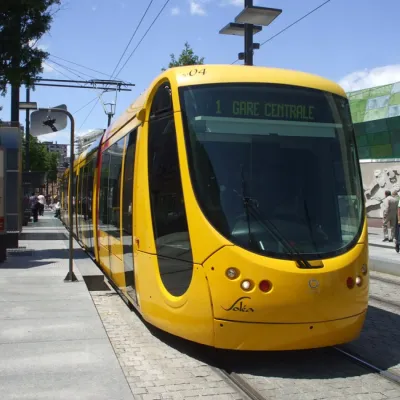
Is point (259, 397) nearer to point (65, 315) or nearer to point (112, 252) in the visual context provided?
point (65, 315)

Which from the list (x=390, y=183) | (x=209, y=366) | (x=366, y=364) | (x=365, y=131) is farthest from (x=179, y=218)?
(x=365, y=131)

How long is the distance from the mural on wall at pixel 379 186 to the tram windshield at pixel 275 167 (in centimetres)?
1881

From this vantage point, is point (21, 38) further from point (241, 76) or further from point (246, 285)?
point (246, 285)

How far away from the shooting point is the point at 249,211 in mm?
5211

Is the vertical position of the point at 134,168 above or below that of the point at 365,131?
below

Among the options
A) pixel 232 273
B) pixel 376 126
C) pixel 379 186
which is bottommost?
pixel 232 273

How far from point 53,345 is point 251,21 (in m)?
9.36

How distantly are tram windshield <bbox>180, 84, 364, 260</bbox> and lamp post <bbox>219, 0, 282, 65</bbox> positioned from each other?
7.25m

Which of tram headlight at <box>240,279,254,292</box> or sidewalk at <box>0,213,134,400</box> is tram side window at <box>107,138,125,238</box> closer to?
sidewalk at <box>0,213,134,400</box>

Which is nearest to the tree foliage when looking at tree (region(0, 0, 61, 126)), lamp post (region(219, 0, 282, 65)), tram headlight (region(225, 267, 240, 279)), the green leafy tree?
tree (region(0, 0, 61, 126))

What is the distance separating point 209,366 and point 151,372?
1.88 feet

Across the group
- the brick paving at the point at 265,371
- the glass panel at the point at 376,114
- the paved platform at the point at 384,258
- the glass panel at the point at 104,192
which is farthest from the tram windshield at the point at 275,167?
the glass panel at the point at 376,114

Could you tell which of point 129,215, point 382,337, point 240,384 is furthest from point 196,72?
point 382,337

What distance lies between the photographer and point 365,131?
2631 centimetres
